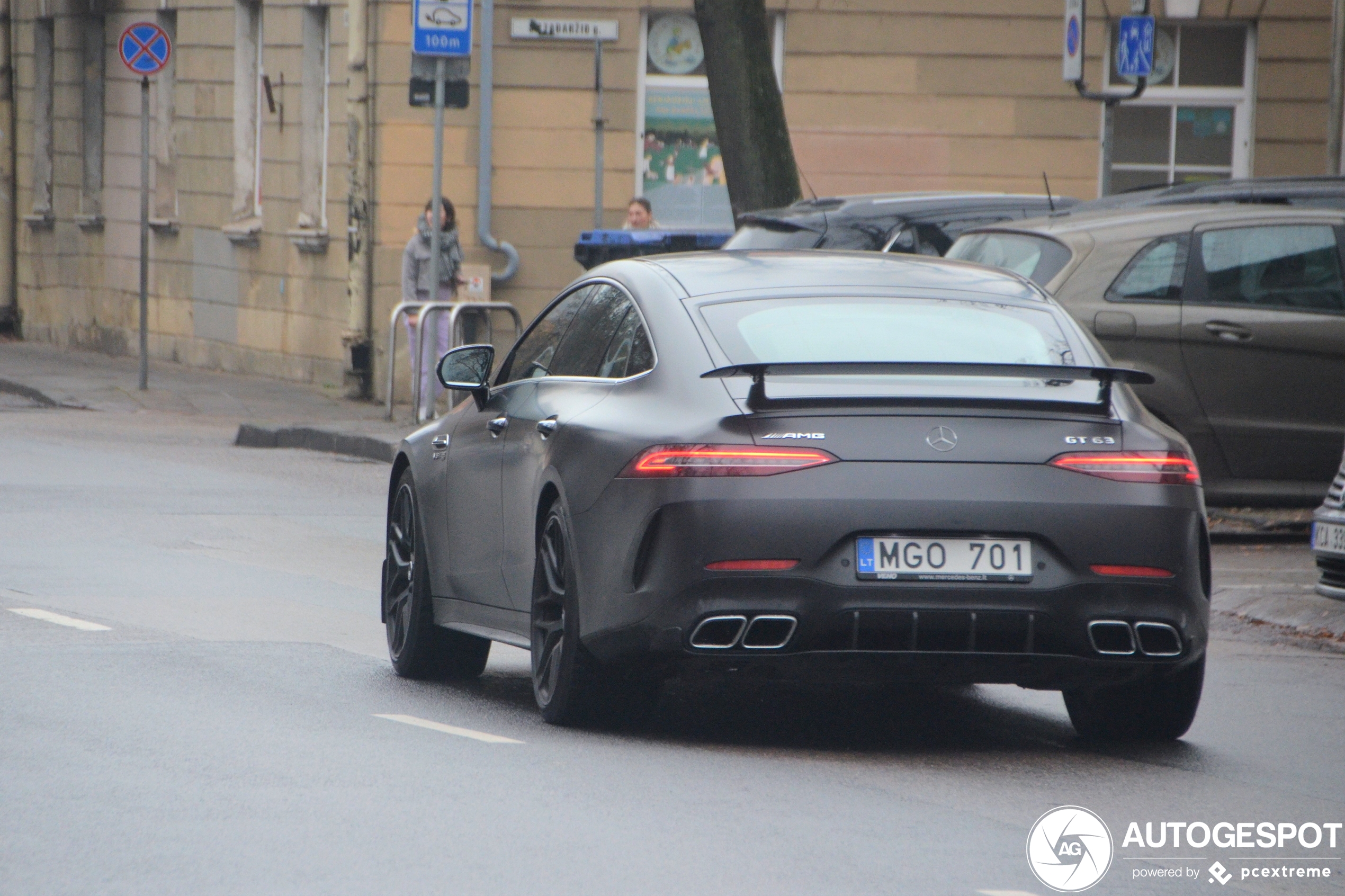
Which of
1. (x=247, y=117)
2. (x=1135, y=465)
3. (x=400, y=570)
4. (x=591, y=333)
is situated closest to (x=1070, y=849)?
(x=1135, y=465)

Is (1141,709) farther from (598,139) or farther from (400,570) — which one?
(598,139)

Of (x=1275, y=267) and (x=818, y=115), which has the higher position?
(x=818, y=115)

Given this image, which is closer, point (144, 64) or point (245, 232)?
point (144, 64)

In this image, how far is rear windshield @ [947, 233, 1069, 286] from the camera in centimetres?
1241

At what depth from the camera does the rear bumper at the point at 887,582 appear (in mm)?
6398

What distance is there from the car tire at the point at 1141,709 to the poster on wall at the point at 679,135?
1623cm

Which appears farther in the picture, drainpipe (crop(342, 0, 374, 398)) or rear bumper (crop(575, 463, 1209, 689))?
drainpipe (crop(342, 0, 374, 398))

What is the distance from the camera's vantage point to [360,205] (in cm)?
2359

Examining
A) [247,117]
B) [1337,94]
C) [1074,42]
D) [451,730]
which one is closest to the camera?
[451,730]

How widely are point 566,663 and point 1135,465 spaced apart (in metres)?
1.70

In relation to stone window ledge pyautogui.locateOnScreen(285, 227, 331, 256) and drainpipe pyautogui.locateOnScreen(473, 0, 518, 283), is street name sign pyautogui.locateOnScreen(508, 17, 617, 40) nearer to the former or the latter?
drainpipe pyautogui.locateOnScreen(473, 0, 518, 283)

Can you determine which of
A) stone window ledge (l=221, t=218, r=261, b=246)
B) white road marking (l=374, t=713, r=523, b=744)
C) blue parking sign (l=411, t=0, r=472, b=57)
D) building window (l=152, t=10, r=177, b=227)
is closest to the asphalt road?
white road marking (l=374, t=713, r=523, b=744)

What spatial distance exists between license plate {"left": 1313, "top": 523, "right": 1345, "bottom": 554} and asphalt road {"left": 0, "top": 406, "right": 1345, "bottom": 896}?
0.43 metres

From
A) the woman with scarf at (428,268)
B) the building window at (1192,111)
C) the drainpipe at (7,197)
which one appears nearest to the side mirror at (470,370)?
the woman with scarf at (428,268)
